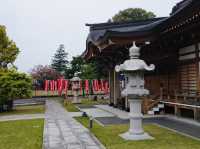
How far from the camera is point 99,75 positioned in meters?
35.9

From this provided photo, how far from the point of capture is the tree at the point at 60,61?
53.2 meters

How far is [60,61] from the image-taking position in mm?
54594

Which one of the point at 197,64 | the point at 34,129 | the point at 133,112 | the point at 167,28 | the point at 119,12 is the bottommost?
the point at 34,129

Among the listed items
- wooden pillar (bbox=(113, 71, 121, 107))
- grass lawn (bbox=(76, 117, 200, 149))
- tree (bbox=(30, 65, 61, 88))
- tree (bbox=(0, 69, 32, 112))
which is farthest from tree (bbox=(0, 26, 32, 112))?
tree (bbox=(30, 65, 61, 88))

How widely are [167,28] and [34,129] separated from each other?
19.0 ft

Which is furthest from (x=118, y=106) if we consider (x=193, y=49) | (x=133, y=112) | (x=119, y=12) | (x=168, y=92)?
(x=119, y=12)

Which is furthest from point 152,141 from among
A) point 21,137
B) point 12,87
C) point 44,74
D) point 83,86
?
point 44,74

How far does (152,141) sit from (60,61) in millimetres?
47416

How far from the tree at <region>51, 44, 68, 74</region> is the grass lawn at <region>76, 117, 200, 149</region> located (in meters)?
42.9

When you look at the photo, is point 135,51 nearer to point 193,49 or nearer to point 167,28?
point 167,28

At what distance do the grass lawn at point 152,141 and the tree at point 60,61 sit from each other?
42862 mm

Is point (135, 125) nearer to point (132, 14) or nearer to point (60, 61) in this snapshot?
point (132, 14)

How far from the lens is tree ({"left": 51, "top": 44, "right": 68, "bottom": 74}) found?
53.2m

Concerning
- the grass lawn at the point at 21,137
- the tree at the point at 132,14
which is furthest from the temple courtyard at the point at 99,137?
the tree at the point at 132,14
